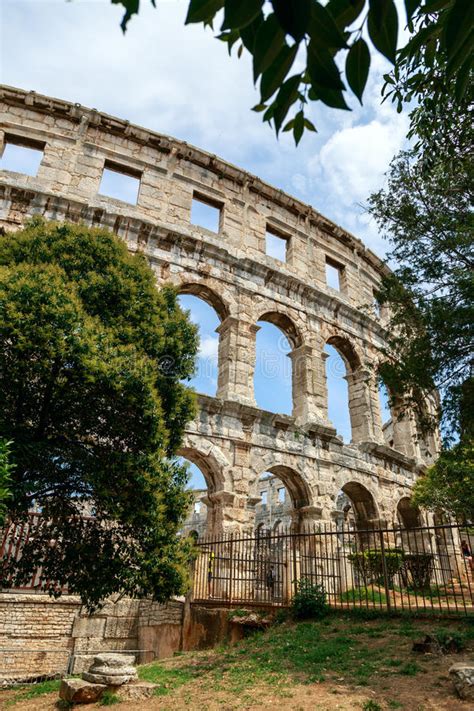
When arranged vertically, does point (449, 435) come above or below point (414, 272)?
below

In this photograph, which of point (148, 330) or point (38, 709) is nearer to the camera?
point (38, 709)

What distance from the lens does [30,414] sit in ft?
19.9

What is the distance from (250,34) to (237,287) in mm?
12835

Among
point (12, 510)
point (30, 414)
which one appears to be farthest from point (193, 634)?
point (30, 414)

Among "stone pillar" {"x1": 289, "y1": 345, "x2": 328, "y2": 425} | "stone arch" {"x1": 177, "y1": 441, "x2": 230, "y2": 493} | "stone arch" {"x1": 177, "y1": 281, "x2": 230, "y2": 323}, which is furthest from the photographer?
"stone pillar" {"x1": 289, "y1": 345, "x2": 328, "y2": 425}

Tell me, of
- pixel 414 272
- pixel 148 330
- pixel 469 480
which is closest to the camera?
pixel 148 330

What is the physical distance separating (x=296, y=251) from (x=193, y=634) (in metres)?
11.9

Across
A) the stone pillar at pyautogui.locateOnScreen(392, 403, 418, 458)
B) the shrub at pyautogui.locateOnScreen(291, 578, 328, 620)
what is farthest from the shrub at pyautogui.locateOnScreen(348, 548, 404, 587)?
the stone pillar at pyautogui.locateOnScreen(392, 403, 418, 458)

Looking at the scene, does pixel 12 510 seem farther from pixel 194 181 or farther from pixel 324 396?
pixel 194 181

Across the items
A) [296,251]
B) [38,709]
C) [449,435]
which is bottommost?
[38,709]

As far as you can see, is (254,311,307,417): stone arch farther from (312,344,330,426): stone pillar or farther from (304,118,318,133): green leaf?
(304,118,318,133): green leaf

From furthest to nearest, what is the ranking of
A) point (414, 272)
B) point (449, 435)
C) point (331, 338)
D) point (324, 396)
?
point (331, 338) < point (324, 396) < point (414, 272) < point (449, 435)

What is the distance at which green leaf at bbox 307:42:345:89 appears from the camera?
1.12 metres

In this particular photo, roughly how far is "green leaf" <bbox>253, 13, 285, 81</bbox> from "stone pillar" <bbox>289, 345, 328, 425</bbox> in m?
12.5
